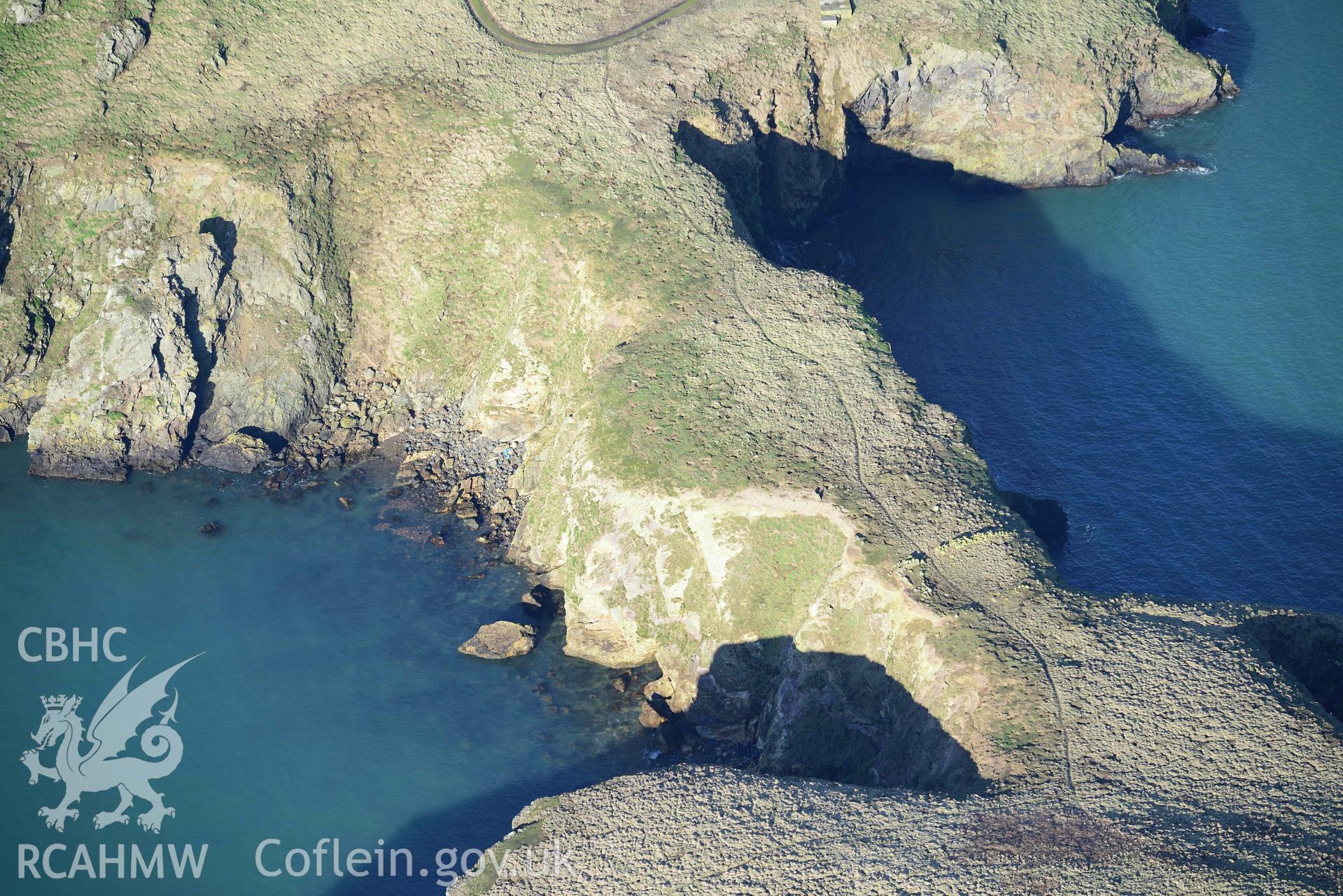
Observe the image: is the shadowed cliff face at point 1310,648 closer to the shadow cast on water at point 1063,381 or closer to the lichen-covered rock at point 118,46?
the shadow cast on water at point 1063,381

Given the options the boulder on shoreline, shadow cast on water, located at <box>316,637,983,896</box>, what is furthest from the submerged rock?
shadow cast on water, located at <box>316,637,983,896</box>

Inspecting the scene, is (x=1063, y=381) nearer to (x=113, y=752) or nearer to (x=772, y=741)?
(x=772, y=741)

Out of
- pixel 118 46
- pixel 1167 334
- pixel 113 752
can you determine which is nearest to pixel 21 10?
pixel 118 46

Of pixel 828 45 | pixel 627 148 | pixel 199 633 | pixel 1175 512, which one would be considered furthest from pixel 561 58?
pixel 1175 512

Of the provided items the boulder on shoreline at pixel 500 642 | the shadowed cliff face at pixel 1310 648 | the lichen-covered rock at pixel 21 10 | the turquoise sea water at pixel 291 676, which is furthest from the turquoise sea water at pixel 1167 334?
the lichen-covered rock at pixel 21 10

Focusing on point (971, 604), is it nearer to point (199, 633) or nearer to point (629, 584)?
point (629, 584)

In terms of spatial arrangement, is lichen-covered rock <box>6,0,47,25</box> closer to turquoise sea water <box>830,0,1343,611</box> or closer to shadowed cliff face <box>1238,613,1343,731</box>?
turquoise sea water <box>830,0,1343,611</box>
